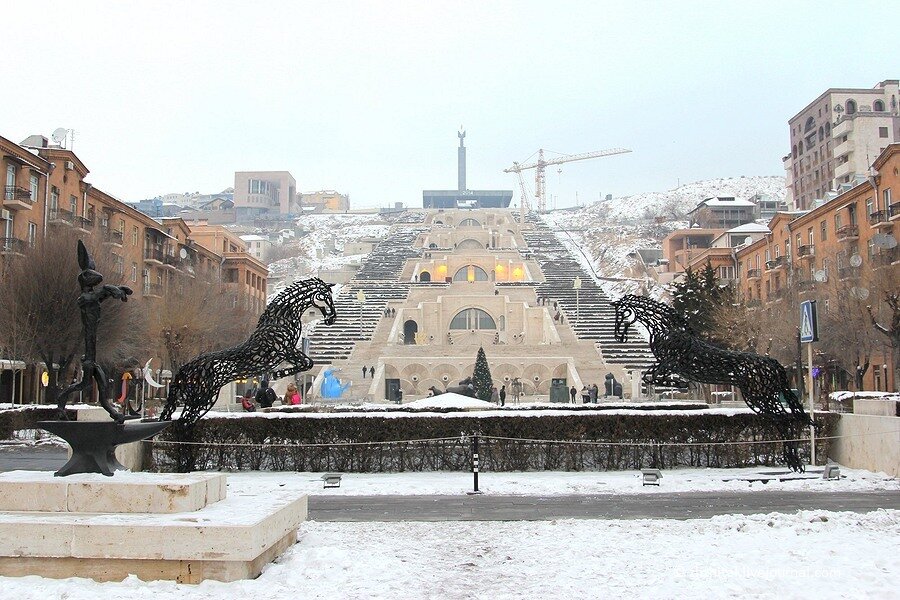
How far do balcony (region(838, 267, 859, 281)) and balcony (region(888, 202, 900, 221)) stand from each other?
10.8 feet

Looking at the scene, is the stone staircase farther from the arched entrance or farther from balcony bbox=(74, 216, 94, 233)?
balcony bbox=(74, 216, 94, 233)

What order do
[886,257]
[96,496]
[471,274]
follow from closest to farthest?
[96,496] → [886,257] → [471,274]

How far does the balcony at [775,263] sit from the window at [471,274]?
44.1 metres

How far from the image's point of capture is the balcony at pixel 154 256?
46500mm

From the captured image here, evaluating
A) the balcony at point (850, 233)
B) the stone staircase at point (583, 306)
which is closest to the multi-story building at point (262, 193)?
the stone staircase at point (583, 306)

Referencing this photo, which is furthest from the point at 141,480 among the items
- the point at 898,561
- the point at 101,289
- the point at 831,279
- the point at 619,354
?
the point at 619,354

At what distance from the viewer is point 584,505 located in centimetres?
1119

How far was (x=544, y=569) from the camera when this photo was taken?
24.1 ft

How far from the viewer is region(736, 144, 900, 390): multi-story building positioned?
1326 inches

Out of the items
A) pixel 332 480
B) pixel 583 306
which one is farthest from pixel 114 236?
pixel 583 306

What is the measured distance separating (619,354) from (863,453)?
34336 millimetres

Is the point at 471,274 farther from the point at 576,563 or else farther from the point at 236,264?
the point at 576,563

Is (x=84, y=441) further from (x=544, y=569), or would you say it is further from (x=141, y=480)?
(x=544, y=569)

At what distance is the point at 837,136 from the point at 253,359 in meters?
74.8
